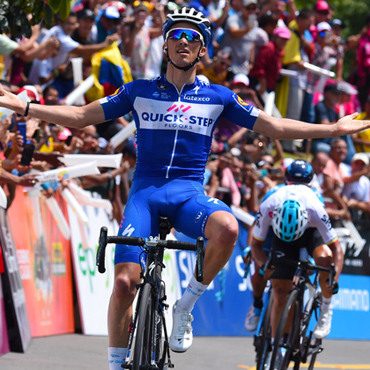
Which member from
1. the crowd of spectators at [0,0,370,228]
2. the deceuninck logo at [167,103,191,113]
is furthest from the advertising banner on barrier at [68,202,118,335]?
the deceuninck logo at [167,103,191,113]

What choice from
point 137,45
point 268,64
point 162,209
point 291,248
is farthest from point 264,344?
point 268,64

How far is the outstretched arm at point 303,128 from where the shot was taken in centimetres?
610

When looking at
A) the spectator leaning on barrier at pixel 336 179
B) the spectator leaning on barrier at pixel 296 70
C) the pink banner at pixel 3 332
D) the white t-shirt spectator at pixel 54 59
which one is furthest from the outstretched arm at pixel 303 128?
the spectator leaning on barrier at pixel 296 70

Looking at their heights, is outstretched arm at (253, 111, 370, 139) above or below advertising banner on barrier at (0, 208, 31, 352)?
above

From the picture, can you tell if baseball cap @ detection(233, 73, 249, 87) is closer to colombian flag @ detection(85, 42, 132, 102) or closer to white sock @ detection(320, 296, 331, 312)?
colombian flag @ detection(85, 42, 132, 102)

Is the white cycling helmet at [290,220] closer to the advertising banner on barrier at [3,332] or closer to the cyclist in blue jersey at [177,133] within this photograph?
the cyclist in blue jersey at [177,133]

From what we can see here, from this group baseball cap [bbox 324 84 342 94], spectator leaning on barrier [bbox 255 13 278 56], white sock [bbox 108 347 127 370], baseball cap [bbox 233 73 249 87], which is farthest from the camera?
baseball cap [bbox 324 84 342 94]

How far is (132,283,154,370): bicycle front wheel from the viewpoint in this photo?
5133mm

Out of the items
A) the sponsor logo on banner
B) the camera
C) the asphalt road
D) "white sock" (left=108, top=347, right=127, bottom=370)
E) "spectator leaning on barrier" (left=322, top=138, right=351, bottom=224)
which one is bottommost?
the asphalt road

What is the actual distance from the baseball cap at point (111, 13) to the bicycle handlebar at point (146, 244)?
25.5 feet

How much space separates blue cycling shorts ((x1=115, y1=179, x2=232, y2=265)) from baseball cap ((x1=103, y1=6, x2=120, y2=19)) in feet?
22.9

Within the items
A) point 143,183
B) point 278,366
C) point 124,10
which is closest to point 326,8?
point 124,10

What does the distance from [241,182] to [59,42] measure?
3.56m

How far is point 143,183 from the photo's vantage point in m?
6.11
